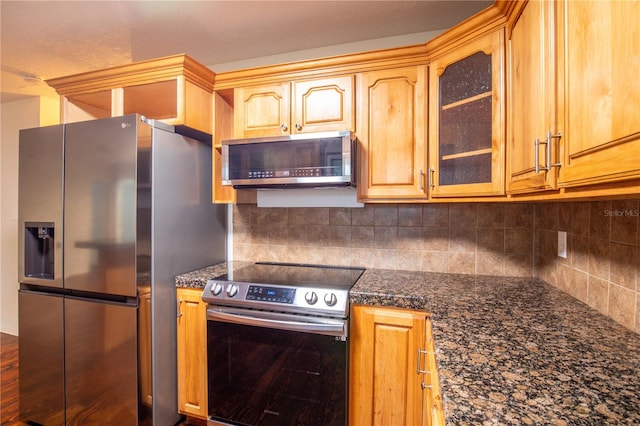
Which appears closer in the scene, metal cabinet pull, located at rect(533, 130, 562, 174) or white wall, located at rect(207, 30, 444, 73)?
metal cabinet pull, located at rect(533, 130, 562, 174)

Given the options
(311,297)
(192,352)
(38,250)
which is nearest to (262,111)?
(311,297)

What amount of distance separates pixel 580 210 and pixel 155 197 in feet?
6.64

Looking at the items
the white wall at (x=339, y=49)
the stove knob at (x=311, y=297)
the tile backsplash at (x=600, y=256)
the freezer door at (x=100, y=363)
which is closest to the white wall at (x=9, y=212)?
the freezer door at (x=100, y=363)

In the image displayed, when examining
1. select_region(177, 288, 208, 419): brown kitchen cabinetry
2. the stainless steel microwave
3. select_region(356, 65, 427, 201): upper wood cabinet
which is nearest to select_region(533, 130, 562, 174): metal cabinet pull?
select_region(356, 65, 427, 201): upper wood cabinet

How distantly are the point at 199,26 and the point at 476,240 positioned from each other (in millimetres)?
2142

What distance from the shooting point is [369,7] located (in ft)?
5.47

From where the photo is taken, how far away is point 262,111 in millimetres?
1863

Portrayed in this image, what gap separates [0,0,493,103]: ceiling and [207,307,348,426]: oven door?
1.67m

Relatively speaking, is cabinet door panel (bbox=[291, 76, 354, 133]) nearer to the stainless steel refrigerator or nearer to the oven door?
the stainless steel refrigerator

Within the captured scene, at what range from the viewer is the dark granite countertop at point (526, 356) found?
22.6 inches

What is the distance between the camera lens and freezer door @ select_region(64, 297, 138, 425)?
5.03ft

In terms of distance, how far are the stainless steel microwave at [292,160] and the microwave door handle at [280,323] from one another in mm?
720

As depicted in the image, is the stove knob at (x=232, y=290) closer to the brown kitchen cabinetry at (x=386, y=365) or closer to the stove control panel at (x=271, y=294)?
the stove control panel at (x=271, y=294)

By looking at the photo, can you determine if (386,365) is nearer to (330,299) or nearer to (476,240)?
(330,299)
